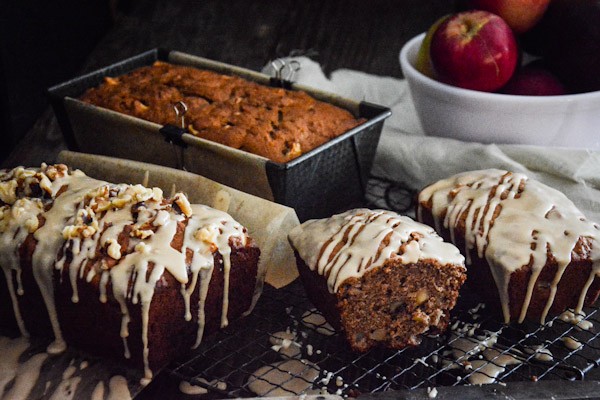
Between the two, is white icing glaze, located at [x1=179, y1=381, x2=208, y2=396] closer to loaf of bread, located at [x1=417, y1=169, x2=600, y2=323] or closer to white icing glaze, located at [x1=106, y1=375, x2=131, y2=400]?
white icing glaze, located at [x1=106, y1=375, x2=131, y2=400]

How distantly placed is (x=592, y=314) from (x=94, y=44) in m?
2.74

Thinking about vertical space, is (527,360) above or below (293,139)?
below

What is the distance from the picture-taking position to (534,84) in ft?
8.36

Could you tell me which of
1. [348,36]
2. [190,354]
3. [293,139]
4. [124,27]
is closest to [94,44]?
[124,27]

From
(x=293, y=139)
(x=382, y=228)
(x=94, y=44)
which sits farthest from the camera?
(x=94, y=44)

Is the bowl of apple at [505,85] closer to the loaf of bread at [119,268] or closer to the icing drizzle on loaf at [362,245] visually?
the icing drizzle on loaf at [362,245]

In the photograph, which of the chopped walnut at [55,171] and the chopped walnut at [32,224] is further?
the chopped walnut at [55,171]

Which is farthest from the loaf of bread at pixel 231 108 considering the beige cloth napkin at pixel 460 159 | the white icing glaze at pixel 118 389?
the white icing glaze at pixel 118 389

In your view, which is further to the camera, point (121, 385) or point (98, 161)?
point (98, 161)

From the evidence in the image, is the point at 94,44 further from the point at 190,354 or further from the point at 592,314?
the point at 592,314

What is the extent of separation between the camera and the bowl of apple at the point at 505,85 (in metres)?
2.48

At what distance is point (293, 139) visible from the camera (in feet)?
7.76

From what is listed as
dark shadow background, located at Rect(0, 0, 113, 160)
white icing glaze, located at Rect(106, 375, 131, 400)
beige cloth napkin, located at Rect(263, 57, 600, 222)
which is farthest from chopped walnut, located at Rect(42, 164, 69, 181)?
beige cloth napkin, located at Rect(263, 57, 600, 222)

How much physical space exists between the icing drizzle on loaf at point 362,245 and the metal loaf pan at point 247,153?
0.28 meters
